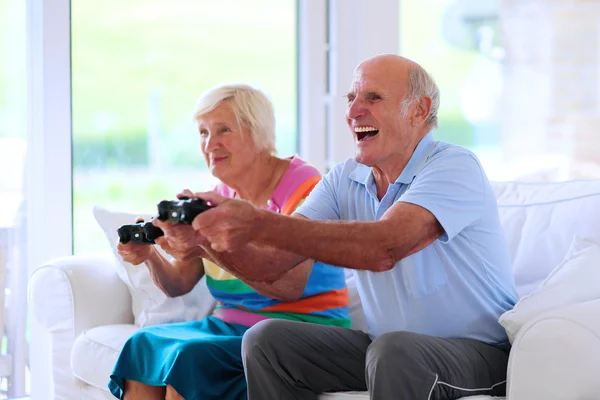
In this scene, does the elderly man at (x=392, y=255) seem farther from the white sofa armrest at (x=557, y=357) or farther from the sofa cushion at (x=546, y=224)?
the sofa cushion at (x=546, y=224)

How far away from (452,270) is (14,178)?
6.47 ft

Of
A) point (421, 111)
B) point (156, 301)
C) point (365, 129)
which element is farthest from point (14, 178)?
point (421, 111)

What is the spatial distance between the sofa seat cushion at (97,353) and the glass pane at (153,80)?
97cm

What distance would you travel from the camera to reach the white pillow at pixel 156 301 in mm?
2747

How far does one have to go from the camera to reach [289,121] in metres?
4.21

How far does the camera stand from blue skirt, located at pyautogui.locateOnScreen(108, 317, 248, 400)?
7.25ft

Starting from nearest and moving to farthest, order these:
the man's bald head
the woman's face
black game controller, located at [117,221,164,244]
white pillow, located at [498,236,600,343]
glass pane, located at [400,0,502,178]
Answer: white pillow, located at [498,236,600,343]
black game controller, located at [117,221,164,244]
the man's bald head
the woman's face
glass pane, located at [400,0,502,178]

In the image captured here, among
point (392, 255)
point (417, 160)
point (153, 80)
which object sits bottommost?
point (392, 255)

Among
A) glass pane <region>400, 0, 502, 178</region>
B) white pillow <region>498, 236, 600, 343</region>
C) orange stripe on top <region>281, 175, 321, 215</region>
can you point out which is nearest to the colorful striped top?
orange stripe on top <region>281, 175, 321, 215</region>

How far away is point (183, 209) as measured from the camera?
175cm

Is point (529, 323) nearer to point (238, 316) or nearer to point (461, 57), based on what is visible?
point (238, 316)

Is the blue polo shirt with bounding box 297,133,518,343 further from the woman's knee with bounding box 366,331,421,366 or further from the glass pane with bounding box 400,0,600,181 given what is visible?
the glass pane with bounding box 400,0,600,181

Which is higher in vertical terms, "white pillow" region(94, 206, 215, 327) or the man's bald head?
the man's bald head

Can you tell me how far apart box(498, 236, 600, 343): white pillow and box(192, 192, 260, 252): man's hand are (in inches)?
25.3
